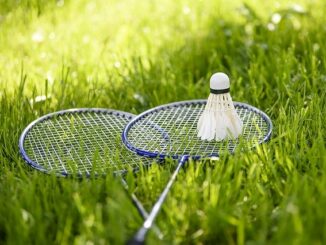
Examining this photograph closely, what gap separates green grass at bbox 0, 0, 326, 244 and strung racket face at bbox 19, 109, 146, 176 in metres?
0.07

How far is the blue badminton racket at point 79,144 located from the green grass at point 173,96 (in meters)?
0.06

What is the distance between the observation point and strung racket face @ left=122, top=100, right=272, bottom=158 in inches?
81.7

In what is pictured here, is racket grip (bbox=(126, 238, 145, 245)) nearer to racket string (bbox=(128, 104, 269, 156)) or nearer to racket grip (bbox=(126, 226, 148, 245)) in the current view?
racket grip (bbox=(126, 226, 148, 245))

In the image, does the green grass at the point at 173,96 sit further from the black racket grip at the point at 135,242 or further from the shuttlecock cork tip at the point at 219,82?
the shuttlecock cork tip at the point at 219,82

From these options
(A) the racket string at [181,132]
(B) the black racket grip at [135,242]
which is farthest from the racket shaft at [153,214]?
(A) the racket string at [181,132]

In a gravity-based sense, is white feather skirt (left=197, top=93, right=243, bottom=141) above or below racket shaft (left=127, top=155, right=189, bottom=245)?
above

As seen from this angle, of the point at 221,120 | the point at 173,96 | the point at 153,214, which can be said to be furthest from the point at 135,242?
the point at 173,96

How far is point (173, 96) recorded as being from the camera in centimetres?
274

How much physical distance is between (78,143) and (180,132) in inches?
14.7

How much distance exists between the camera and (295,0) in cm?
364

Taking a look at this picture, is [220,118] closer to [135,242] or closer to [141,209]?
[141,209]

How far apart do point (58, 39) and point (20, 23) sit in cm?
38

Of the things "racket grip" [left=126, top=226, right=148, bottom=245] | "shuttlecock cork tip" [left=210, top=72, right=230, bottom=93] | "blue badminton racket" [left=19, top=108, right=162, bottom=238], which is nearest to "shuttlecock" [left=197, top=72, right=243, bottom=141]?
"shuttlecock cork tip" [left=210, top=72, right=230, bottom=93]

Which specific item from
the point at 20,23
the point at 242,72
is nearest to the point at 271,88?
the point at 242,72
